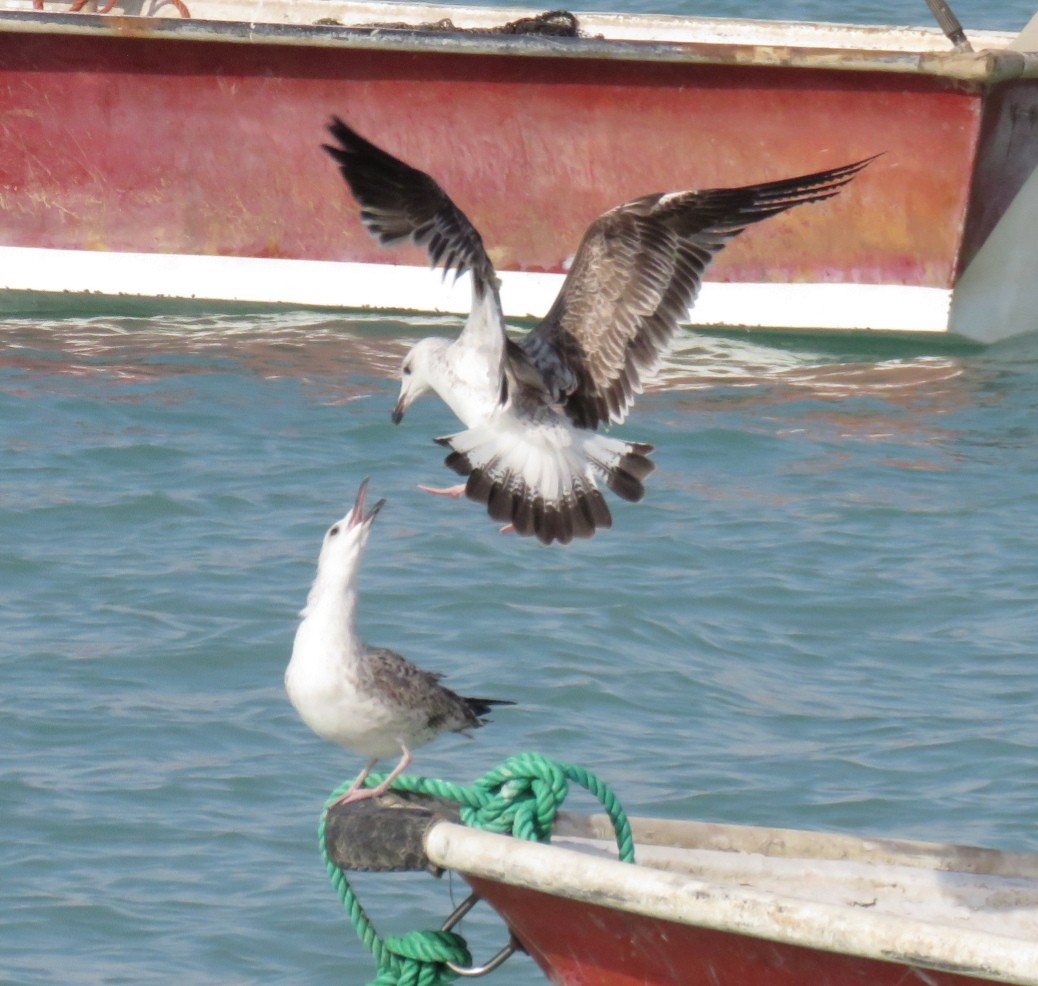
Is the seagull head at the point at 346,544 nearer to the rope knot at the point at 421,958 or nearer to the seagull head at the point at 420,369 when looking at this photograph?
the rope knot at the point at 421,958

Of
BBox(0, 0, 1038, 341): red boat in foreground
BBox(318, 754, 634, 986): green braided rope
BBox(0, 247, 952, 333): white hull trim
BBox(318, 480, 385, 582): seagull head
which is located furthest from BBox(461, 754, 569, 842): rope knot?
BBox(0, 247, 952, 333): white hull trim

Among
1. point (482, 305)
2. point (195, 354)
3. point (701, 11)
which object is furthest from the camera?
point (701, 11)

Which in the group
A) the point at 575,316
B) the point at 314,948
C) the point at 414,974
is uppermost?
the point at 575,316

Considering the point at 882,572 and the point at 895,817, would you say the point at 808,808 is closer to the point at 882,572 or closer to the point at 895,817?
the point at 895,817

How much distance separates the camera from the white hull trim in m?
9.51

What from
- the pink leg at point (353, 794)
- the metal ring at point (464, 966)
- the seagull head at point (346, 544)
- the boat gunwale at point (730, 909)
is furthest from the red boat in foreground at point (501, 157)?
the boat gunwale at point (730, 909)

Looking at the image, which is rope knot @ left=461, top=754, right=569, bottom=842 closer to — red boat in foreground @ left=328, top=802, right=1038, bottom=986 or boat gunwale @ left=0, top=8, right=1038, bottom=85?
red boat in foreground @ left=328, top=802, right=1038, bottom=986

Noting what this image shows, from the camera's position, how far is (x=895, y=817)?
219 inches

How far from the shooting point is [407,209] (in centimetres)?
477

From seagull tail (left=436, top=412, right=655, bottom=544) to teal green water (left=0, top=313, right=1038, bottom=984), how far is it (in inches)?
40.8

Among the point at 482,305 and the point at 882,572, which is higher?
the point at 482,305

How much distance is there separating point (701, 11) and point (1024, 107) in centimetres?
772

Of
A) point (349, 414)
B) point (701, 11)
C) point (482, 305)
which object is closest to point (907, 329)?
point (349, 414)

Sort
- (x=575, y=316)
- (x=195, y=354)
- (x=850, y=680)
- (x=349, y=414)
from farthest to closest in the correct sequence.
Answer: (x=195, y=354), (x=349, y=414), (x=850, y=680), (x=575, y=316)
